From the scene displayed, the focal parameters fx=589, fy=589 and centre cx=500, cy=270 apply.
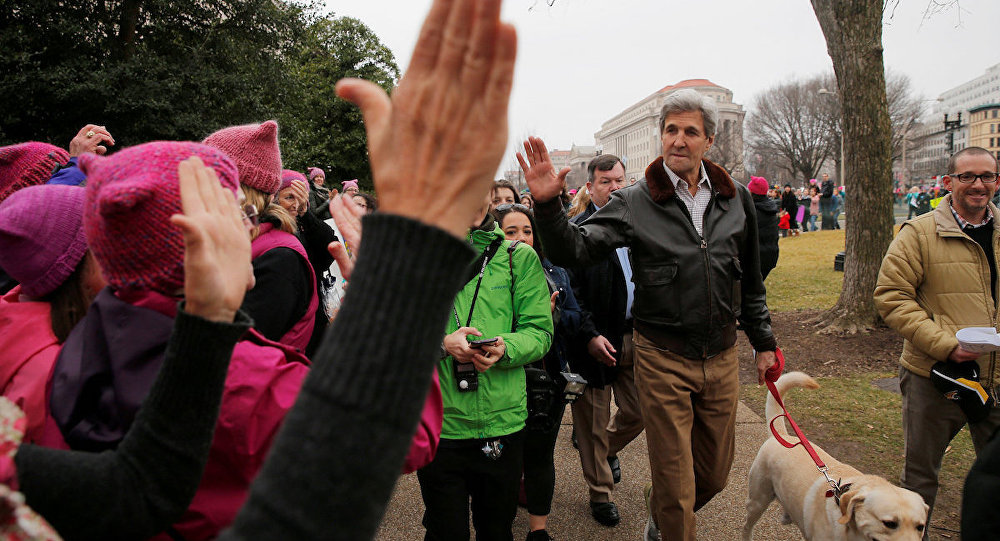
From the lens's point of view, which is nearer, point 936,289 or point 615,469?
point 936,289

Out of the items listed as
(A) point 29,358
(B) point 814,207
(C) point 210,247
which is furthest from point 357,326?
(B) point 814,207

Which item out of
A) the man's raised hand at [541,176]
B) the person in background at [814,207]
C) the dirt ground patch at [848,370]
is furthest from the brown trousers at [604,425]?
the person in background at [814,207]

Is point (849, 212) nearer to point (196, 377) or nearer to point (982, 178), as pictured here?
point (982, 178)

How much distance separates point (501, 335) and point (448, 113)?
7.65 feet

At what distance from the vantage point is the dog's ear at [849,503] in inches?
108

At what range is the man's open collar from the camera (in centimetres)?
325

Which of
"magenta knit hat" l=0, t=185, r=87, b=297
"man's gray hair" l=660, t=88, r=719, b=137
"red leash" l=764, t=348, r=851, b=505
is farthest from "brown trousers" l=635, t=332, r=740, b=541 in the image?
"magenta knit hat" l=0, t=185, r=87, b=297

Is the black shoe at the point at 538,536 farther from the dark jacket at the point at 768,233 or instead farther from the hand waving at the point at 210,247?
the dark jacket at the point at 768,233

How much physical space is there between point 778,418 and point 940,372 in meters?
0.97

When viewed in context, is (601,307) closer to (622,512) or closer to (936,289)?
(622,512)

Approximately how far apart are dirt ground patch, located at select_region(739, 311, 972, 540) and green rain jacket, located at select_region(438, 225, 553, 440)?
295 cm

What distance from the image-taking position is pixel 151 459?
3.20 ft

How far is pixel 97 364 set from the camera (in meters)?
1.18

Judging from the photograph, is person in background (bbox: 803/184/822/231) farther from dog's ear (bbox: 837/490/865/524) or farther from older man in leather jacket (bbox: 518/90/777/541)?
dog's ear (bbox: 837/490/865/524)
